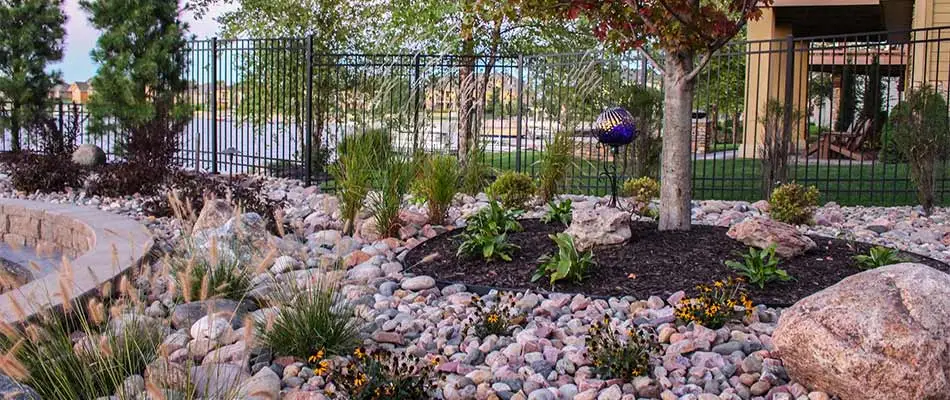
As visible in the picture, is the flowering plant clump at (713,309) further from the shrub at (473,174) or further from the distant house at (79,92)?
the distant house at (79,92)

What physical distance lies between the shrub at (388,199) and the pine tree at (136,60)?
7413 mm

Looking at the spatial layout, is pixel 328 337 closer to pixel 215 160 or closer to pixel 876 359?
pixel 876 359

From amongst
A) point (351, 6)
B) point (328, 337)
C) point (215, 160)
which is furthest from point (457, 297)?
point (351, 6)

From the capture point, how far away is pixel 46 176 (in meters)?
10.4

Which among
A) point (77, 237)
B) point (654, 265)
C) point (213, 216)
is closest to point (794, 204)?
point (654, 265)

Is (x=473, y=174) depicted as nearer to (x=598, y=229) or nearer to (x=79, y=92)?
(x=598, y=229)

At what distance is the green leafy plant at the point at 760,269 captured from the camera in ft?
16.5

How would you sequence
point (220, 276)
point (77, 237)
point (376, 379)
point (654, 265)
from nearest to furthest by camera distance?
point (376, 379) → point (220, 276) → point (654, 265) → point (77, 237)

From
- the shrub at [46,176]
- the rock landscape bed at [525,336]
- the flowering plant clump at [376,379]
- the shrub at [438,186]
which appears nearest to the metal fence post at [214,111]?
the shrub at [46,176]

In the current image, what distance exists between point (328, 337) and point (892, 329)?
2.32 m

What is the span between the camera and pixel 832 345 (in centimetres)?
346

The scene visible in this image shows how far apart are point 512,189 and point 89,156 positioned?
25.1 ft

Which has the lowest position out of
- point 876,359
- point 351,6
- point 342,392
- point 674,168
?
point 342,392

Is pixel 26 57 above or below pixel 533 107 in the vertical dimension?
above
